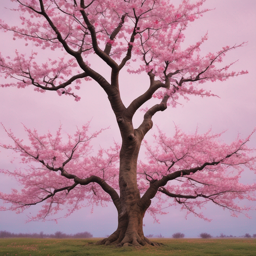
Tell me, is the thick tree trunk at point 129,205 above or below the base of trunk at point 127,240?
above

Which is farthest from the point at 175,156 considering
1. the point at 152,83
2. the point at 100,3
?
the point at 100,3

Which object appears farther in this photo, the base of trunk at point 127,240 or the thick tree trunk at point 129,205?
the thick tree trunk at point 129,205

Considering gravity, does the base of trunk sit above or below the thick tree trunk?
below

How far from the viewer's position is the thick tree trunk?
9.18 meters

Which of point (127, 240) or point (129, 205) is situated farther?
point (129, 205)

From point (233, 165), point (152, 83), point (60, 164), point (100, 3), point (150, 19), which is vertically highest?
point (100, 3)

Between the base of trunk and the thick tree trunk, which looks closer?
the base of trunk

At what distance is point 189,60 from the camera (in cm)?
1023

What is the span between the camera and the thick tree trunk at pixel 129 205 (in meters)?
9.18

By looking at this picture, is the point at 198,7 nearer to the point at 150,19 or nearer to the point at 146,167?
the point at 150,19

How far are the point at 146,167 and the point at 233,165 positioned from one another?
3810mm

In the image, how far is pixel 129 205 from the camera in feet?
31.5

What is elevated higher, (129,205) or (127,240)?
(129,205)

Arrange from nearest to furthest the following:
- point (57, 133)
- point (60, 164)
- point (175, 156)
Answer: point (175, 156), point (60, 164), point (57, 133)
